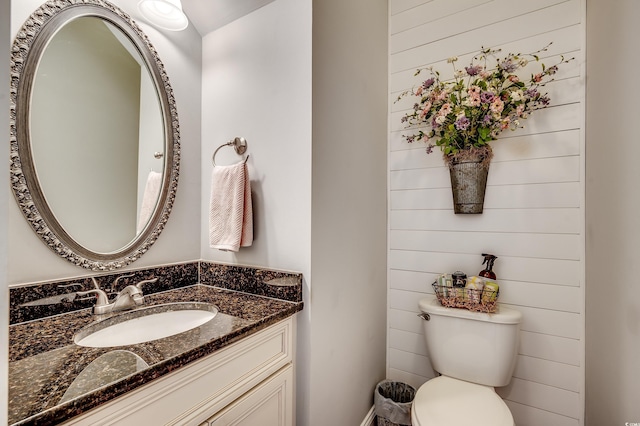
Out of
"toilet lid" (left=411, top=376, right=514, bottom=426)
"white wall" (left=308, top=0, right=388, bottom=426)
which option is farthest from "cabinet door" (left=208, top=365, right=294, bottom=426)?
"toilet lid" (left=411, top=376, right=514, bottom=426)

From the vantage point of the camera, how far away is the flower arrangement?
1393 millimetres

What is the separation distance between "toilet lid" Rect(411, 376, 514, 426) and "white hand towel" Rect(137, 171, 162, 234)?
134 cm

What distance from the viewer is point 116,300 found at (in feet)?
3.36

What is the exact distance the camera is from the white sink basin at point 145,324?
0.90 m

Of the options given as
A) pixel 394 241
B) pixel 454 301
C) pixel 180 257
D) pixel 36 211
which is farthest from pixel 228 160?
pixel 454 301

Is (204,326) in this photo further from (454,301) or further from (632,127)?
(632,127)

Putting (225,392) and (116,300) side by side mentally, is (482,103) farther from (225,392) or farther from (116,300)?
(116,300)

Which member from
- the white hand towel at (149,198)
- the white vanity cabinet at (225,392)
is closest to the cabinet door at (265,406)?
the white vanity cabinet at (225,392)

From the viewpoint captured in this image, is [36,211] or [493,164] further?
[493,164]

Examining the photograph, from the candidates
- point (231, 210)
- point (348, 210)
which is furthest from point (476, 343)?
point (231, 210)

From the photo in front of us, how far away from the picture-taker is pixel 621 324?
990mm

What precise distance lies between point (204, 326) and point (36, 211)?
0.65m

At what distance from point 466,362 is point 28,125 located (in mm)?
1905

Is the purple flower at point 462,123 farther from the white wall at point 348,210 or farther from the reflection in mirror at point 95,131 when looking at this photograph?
the reflection in mirror at point 95,131
